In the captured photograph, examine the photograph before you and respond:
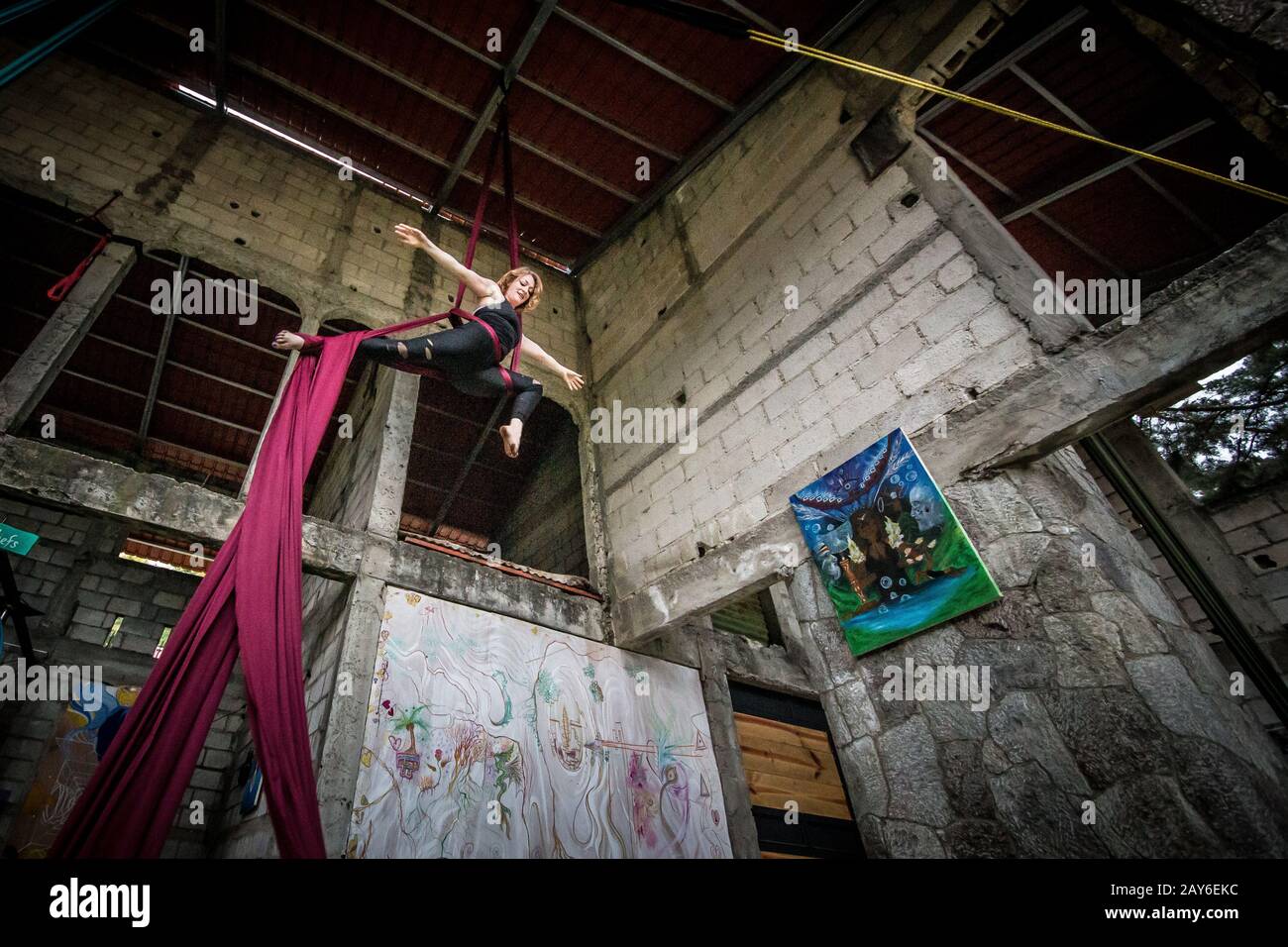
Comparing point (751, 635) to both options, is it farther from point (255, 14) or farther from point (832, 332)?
point (255, 14)

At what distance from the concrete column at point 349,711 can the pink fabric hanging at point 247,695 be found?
834 millimetres

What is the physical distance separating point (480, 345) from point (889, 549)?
2.59m

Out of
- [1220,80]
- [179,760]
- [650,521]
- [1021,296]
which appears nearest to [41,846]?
[179,760]

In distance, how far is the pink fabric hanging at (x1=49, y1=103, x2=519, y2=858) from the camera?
1768 mm

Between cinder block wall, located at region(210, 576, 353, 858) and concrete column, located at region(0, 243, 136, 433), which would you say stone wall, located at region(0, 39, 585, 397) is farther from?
cinder block wall, located at region(210, 576, 353, 858)

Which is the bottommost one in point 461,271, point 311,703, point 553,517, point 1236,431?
point 311,703

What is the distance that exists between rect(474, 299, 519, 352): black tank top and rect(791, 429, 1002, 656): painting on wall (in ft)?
7.10

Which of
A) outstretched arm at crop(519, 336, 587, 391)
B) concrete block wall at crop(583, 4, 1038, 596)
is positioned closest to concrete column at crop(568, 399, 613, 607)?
concrete block wall at crop(583, 4, 1038, 596)

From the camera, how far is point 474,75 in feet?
18.0

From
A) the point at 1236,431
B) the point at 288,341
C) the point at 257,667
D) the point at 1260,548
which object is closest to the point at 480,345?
the point at 288,341

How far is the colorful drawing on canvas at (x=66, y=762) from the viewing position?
4617 millimetres

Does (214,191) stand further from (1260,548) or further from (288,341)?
(1260,548)

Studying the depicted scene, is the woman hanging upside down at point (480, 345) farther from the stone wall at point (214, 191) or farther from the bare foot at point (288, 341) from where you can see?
the stone wall at point (214, 191)

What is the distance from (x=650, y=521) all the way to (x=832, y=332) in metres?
2.11
